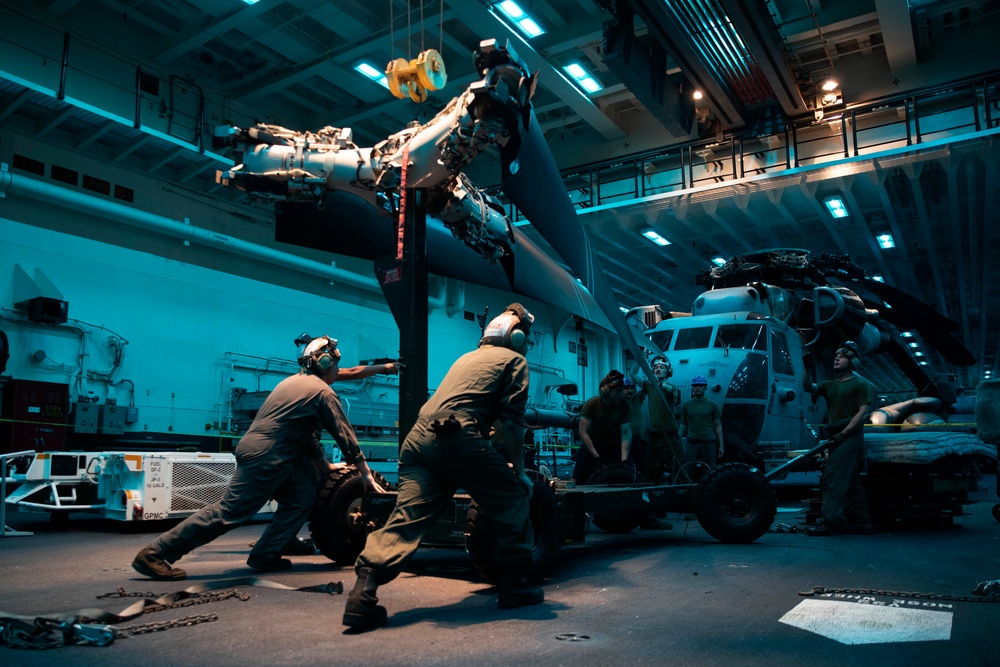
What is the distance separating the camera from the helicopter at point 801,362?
26.9 feet

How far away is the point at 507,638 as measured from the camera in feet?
10.7

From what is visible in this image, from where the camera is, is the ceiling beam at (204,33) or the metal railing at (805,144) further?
the metal railing at (805,144)

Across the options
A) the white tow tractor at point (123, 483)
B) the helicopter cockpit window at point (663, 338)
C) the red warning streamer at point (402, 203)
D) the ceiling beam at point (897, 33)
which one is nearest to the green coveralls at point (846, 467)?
the helicopter cockpit window at point (663, 338)

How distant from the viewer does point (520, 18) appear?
11930 mm

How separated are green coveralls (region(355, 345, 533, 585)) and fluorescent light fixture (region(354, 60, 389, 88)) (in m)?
10.9

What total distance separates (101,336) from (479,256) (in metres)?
10.8

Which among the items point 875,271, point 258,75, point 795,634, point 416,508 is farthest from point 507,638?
point 875,271

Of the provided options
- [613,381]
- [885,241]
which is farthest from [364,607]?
[885,241]

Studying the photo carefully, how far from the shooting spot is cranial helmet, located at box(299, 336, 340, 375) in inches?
205

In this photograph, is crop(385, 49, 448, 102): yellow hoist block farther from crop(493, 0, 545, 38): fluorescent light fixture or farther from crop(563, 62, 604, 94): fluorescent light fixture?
crop(563, 62, 604, 94): fluorescent light fixture

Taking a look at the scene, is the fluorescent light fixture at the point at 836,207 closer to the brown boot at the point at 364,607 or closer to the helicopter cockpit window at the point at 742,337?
the helicopter cockpit window at the point at 742,337

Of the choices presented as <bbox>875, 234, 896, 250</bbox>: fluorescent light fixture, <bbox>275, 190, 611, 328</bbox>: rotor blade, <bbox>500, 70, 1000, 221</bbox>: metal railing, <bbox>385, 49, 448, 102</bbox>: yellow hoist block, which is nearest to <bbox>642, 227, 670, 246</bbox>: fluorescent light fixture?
<bbox>500, 70, 1000, 221</bbox>: metal railing

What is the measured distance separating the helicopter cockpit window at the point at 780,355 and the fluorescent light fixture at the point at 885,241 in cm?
760

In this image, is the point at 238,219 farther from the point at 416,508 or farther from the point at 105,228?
the point at 416,508
